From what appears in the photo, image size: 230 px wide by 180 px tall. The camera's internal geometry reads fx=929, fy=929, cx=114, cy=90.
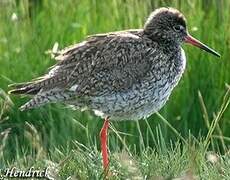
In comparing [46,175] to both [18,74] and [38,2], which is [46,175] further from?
[38,2]

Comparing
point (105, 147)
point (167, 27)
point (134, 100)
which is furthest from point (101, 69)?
point (167, 27)

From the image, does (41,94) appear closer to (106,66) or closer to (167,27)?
(106,66)

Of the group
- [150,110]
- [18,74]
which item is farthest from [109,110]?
[18,74]

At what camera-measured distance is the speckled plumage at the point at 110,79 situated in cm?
622

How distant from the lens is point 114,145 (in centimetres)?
693

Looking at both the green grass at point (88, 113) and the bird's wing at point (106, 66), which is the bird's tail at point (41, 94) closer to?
the bird's wing at point (106, 66)

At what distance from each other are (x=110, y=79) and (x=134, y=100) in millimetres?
214

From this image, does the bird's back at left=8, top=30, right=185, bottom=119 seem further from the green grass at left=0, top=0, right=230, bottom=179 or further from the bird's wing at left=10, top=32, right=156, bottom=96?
the green grass at left=0, top=0, right=230, bottom=179

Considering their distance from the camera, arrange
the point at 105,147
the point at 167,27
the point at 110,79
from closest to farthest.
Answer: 1. the point at 110,79
2. the point at 105,147
3. the point at 167,27

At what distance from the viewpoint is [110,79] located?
622cm

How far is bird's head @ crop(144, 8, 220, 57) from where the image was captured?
21.9 feet

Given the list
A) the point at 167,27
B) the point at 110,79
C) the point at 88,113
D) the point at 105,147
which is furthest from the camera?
the point at 88,113

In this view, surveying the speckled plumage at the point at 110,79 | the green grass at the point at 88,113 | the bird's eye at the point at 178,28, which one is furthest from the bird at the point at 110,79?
the bird's eye at the point at 178,28

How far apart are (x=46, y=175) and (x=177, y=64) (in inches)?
66.5
